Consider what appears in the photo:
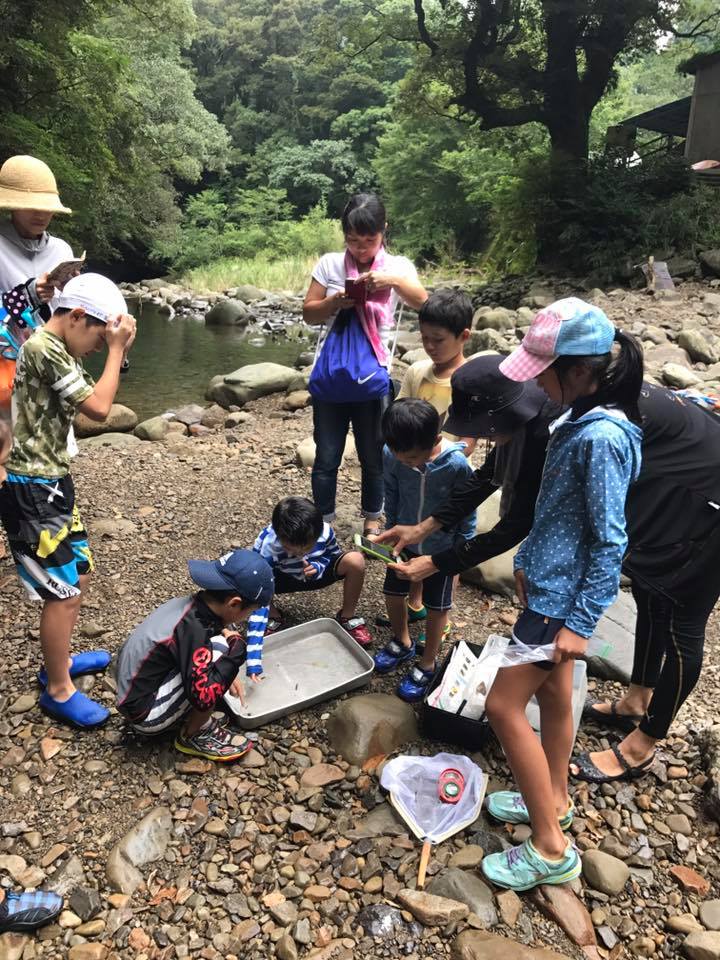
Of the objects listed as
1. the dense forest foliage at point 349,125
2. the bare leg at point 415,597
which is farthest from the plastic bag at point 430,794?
the dense forest foliage at point 349,125

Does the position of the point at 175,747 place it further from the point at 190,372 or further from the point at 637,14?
the point at 637,14

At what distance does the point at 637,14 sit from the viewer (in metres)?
13.5

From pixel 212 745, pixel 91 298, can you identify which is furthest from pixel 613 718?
pixel 91 298

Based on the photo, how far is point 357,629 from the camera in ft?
10.1

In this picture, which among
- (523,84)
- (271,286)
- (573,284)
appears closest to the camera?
(573,284)

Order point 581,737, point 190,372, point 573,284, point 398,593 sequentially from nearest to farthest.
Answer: point 581,737 < point 398,593 < point 190,372 < point 573,284

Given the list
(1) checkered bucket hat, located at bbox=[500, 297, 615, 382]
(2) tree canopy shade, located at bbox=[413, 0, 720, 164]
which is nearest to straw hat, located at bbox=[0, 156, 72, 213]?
(1) checkered bucket hat, located at bbox=[500, 297, 615, 382]

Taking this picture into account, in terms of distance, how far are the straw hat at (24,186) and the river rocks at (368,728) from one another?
7.49 feet

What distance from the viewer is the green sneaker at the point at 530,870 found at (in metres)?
1.92

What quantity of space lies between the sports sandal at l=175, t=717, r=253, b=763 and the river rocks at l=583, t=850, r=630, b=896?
3.83 ft

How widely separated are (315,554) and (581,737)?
129 centimetres

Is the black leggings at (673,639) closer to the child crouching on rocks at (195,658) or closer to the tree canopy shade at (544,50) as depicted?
the child crouching on rocks at (195,658)

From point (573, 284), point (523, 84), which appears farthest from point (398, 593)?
point (523, 84)

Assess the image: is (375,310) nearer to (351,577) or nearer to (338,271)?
(338,271)
